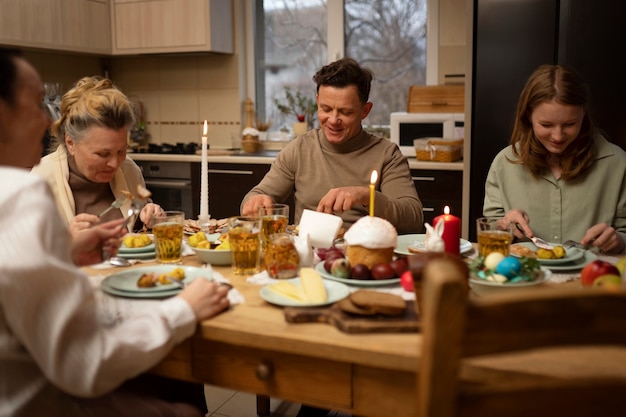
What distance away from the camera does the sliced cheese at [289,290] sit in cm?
129

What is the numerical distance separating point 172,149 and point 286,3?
52.3 inches

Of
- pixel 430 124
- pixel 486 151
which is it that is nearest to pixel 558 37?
pixel 486 151

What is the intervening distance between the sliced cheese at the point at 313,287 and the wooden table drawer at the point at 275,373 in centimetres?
14

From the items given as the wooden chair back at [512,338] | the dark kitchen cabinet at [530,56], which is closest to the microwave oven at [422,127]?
the dark kitchen cabinet at [530,56]

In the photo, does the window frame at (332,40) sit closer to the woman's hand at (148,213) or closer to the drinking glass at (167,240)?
the woman's hand at (148,213)

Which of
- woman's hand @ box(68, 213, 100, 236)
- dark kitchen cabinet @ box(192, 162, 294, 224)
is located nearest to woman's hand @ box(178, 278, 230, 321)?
woman's hand @ box(68, 213, 100, 236)

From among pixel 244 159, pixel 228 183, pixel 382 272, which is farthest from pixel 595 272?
pixel 228 183

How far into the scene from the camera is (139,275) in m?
1.46

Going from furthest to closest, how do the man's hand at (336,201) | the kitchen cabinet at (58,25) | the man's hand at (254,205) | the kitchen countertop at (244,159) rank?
the kitchen cabinet at (58,25) → the kitchen countertop at (244,159) → the man's hand at (254,205) → the man's hand at (336,201)

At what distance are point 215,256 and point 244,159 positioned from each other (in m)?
2.42

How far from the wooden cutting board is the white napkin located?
1.59 ft

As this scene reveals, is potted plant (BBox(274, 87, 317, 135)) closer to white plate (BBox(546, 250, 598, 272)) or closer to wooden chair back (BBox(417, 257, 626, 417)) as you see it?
white plate (BBox(546, 250, 598, 272))

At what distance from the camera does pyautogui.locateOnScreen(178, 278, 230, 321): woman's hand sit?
47.8 inches

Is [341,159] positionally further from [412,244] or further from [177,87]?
[177,87]
